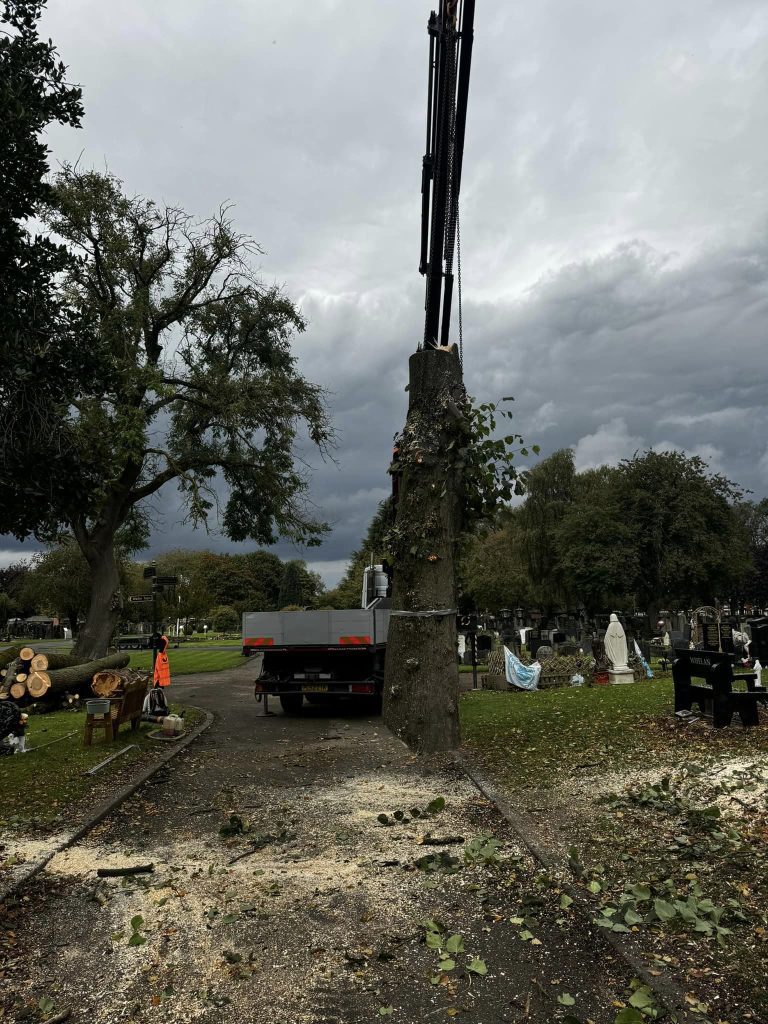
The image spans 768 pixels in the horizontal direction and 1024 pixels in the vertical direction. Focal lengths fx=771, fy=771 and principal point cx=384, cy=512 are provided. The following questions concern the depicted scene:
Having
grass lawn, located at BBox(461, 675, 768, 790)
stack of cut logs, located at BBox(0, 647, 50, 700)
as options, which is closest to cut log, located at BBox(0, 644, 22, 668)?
stack of cut logs, located at BBox(0, 647, 50, 700)

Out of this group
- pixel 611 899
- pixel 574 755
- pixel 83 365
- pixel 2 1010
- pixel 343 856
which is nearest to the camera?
pixel 2 1010

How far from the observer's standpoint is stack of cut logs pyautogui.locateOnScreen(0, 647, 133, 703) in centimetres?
1375

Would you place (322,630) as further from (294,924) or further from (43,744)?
(294,924)

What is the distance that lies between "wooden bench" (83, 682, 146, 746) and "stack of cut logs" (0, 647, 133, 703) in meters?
2.39

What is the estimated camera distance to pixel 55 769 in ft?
29.0

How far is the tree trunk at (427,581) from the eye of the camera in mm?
8906

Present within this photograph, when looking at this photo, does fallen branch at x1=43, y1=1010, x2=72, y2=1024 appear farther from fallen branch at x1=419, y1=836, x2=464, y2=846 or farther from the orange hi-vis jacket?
the orange hi-vis jacket

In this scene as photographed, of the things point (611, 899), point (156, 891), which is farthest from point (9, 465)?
point (611, 899)

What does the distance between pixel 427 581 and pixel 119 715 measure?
479 cm

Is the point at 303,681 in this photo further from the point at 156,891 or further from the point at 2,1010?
the point at 2,1010

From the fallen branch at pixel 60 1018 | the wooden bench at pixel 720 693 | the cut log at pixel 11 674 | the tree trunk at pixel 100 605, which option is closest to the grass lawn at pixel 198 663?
the tree trunk at pixel 100 605

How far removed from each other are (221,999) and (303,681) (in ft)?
32.8

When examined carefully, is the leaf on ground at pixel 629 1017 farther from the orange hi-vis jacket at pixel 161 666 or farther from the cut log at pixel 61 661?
the cut log at pixel 61 661

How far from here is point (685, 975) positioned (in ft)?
11.5
